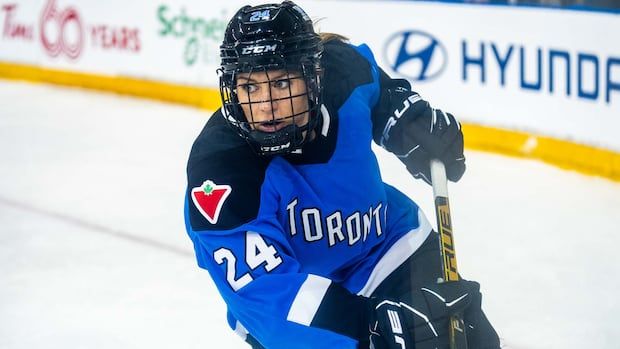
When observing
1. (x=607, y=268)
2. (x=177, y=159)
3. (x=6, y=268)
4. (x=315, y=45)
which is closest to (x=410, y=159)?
(x=315, y=45)

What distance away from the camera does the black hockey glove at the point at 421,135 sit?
2.04 metres

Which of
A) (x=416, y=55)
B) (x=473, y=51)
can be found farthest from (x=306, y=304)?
(x=416, y=55)

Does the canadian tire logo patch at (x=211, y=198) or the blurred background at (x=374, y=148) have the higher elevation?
the canadian tire logo patch at (x=211, y=198)

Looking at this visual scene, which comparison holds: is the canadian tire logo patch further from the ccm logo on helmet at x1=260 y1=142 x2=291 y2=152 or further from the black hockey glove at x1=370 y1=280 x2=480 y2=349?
the black hockey glove at x1=370 y1=280 x2=480 y2=349

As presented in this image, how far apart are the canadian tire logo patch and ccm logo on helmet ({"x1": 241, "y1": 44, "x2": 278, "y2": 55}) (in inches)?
8.9

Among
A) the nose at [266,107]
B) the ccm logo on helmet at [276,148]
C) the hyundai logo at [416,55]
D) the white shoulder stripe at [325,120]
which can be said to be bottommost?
the hyundai logo at [416,55]

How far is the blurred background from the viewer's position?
115 inches

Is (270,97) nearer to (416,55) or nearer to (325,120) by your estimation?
(325,120)

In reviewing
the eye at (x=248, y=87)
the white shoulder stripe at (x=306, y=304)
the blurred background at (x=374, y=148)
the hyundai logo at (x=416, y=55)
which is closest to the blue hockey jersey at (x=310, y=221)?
the white shoulder stripe at (x=306, y=304)

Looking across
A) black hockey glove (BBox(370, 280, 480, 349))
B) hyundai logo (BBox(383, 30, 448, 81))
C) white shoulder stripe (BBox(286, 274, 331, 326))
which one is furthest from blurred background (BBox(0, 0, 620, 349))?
white shoulder stripe (BBox(286, 274, 331, 326))

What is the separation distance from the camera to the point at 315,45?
1801 mm

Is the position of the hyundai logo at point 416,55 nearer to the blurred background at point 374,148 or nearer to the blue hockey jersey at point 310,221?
the blurred background at point 374,148

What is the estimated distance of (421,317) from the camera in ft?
5.36

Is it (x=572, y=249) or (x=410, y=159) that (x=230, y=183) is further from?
(x=572, y=249)
